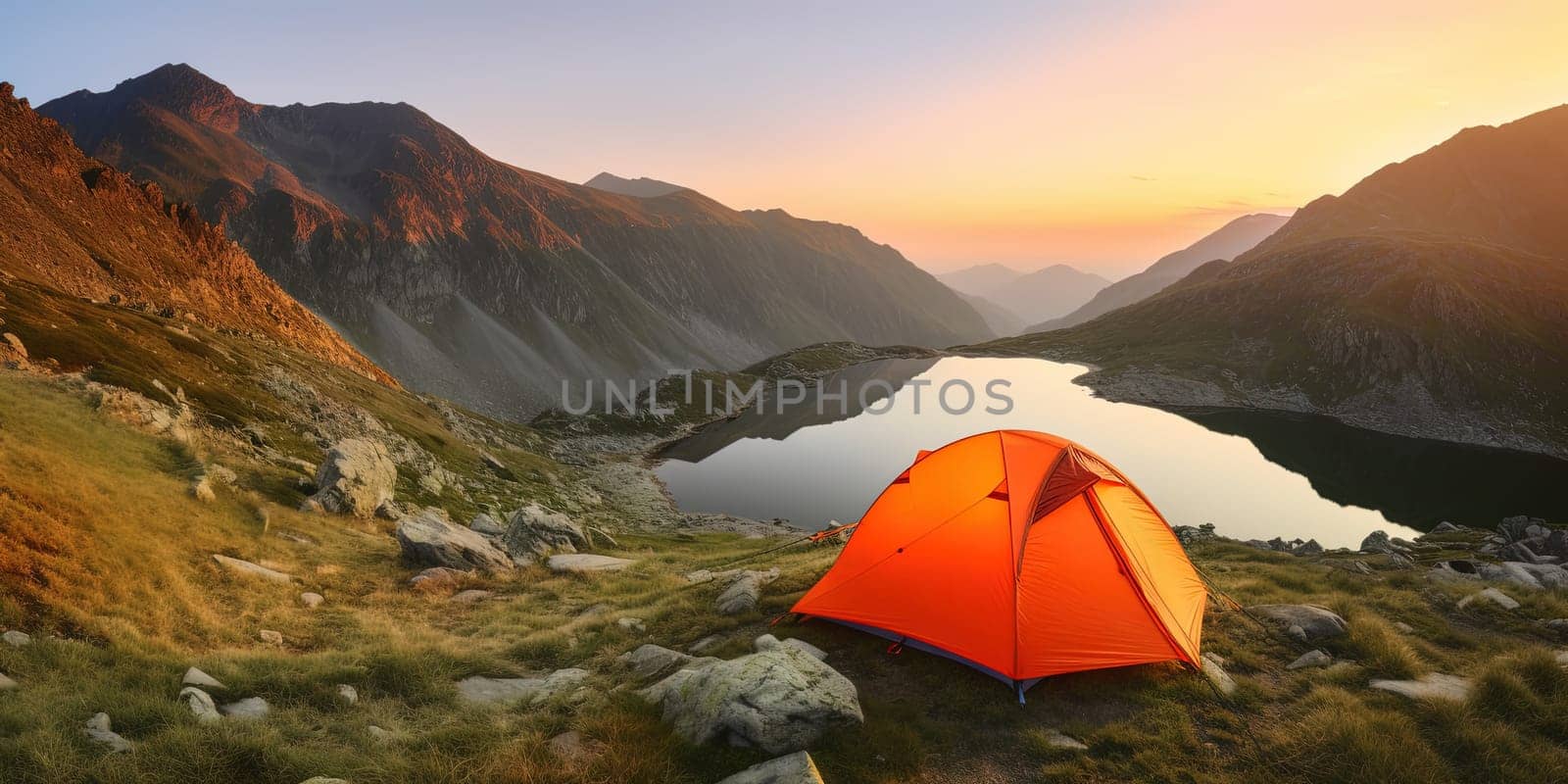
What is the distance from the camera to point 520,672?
1138 cm

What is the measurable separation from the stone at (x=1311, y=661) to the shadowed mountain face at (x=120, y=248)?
53630 millimetres

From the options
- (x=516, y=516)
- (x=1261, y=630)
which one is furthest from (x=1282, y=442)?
(x=516, y=516)

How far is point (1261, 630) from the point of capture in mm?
12477

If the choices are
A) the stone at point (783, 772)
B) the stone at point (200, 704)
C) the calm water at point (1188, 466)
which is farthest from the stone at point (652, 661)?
the calm water at point (1188, 466)

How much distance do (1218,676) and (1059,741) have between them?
3.87 meters

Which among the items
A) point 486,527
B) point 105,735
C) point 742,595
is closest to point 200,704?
point 105,735

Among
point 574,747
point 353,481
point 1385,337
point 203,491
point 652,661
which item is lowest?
point 652,661

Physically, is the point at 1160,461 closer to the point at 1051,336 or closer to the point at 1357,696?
the point at 1357,696

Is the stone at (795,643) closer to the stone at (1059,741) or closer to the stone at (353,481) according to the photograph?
the stone at (1059,741)

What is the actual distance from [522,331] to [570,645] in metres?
156

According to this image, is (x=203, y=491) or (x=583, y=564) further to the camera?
(x=583, y=564)

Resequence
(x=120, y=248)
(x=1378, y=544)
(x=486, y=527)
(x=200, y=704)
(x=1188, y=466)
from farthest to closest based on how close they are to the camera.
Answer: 1. (x=1188, y=466)
2. (x=120, y=248)
3. (x=1378, y=544)
4. (x=486, y=527)
5. (x=200, y=704)

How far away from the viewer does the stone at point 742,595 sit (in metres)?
14.1

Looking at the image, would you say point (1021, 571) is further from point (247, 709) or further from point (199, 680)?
point (199, 680)
